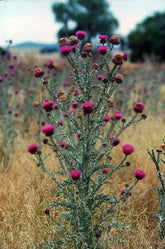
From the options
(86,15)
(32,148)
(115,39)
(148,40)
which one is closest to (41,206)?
(32,148)

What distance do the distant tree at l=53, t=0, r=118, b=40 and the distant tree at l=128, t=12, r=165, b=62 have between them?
287 cm

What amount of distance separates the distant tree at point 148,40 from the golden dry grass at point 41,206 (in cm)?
1910

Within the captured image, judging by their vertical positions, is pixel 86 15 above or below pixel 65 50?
above

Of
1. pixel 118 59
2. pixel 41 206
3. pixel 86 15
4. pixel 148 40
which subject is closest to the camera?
pixel 118 59

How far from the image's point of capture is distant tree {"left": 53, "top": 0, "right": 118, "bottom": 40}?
972 inches

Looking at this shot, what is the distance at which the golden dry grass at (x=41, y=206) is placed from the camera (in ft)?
6.96

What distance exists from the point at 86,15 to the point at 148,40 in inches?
256

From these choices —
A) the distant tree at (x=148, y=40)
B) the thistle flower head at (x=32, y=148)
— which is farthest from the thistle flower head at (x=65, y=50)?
the distant tree at (x=148, y=40)

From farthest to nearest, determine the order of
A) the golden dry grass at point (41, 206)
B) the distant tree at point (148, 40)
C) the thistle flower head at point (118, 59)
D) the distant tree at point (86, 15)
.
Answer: the distant tree at point (86, 15), the distant tree at point (148, 40), the golden dry grass at point (41, 206), the thistle flower head at point (118, 59)

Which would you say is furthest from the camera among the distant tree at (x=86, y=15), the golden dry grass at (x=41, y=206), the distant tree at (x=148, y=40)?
the distant tree at (x=86, y=15)

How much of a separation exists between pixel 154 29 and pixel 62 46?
21943 millimetres

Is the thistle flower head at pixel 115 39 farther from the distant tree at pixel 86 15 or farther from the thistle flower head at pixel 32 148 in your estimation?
the distant tree at pixel 86 15

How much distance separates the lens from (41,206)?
247 centimetres

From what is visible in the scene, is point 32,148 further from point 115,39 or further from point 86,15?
point 86,15
